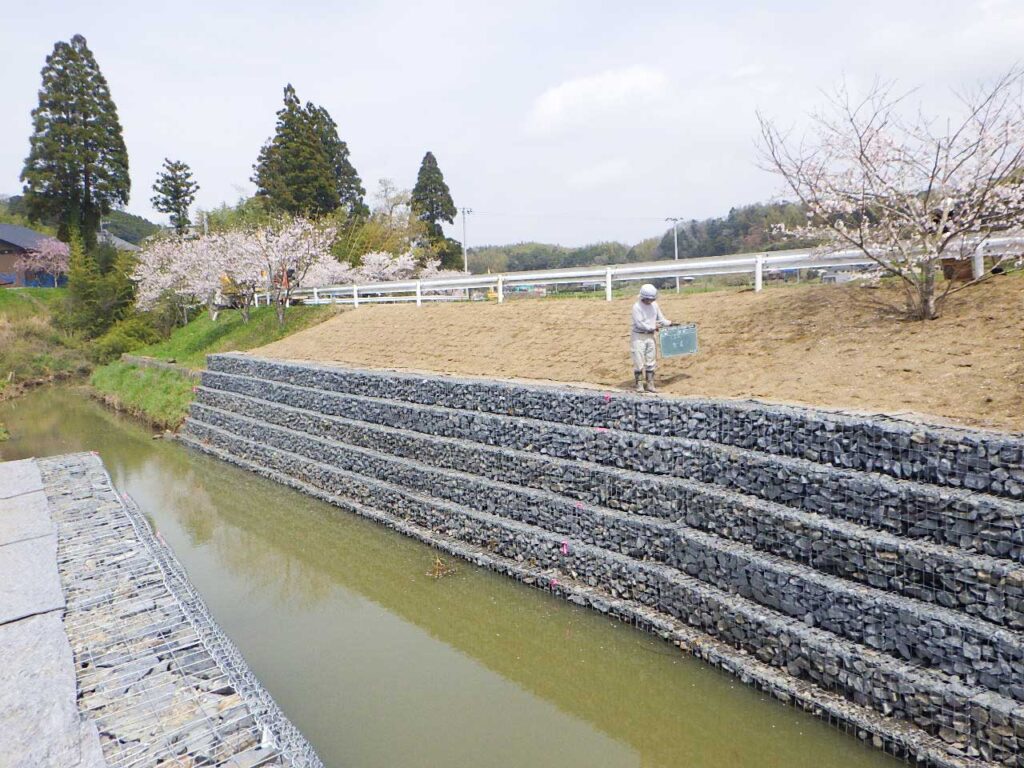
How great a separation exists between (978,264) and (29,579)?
10.3m

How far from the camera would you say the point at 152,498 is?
1193 cm

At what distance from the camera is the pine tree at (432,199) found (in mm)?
37344

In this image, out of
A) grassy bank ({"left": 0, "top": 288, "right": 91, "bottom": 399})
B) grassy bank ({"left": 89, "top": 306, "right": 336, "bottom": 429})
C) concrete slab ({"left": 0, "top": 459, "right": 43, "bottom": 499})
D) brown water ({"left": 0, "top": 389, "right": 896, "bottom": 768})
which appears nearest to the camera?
brown water ({"left": 0, "top": 389, "right": 896, "bottom": 768})

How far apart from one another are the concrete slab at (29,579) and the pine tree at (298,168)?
26065 millimetres

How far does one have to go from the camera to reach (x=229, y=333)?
74.3 ft

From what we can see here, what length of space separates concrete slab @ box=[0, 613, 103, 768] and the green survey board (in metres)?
6.05

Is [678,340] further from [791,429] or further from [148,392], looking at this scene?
[148,392]

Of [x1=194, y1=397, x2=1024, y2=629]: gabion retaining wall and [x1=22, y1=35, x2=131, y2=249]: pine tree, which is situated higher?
[x1=22, y1=35, x2=131, y2=249]: pine tree

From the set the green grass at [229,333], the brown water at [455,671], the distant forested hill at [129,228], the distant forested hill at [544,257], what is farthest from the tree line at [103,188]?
the distant forested hill at [129,228]

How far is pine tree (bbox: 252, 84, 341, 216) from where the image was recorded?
1256 inches

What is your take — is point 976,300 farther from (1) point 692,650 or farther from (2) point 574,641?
(2) point 574,641

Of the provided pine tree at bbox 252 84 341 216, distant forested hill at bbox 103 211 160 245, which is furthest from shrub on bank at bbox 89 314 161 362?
distant forested hill at bbox 103 211 160 245

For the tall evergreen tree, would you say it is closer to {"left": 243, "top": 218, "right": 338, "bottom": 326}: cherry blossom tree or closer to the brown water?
{"left": 243, "top": 218, "right": 338, "bottom": 326}: cherry blossom tree

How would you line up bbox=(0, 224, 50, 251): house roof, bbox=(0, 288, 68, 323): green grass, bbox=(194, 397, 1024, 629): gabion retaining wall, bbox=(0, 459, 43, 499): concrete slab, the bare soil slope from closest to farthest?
bbox=(194, 397, 1024, 629): gabion retaining wall < the bare soil slope < bbox=(0, 459, 43, 499): concrete slab < bbox=(0, 288, 68, 323): green grass < bbox=(0, 224, 50, 251): house roof
